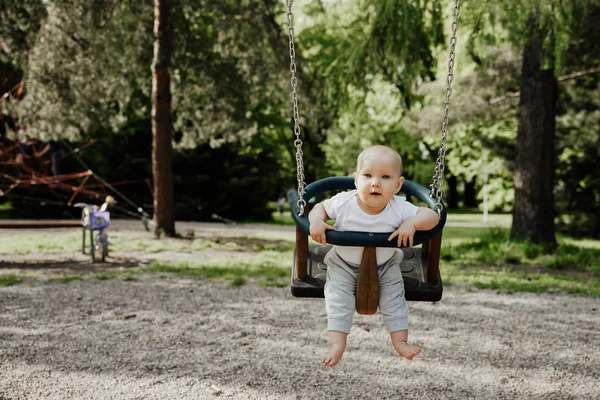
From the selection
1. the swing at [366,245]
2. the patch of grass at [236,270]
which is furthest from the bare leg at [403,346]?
the patch of grass at [236,270]

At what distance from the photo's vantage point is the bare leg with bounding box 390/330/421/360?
2951 mm

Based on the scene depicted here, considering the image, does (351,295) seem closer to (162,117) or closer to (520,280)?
(520,280)

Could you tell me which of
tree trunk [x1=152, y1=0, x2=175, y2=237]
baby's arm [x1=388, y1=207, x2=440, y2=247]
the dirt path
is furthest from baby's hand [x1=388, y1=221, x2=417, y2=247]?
tree trunk [x1=152, y1=0, x2=175, y2=237]

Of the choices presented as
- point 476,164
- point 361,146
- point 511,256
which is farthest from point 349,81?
point 476,164

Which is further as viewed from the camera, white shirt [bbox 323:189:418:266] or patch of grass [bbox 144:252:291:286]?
patch of grass [bbox 144:252:291:286]

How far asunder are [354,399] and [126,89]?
9842mm

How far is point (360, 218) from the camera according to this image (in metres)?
3.05

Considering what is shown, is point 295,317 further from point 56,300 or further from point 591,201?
point 591,201

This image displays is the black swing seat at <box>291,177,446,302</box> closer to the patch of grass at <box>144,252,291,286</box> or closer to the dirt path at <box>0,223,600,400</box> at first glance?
the dirt path at <box>0,223,600,400</box>

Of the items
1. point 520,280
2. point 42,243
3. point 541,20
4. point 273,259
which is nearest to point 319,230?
point 541,20

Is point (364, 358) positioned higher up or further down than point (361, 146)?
further down

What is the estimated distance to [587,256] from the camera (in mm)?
9406

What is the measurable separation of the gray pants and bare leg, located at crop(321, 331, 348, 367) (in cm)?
3

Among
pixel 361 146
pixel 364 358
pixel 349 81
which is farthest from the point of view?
pixel 361 146
